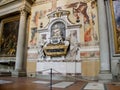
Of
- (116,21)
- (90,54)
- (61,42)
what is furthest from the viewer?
(61,42)

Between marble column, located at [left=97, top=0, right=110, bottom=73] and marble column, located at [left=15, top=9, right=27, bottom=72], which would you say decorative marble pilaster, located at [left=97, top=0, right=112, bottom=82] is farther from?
marble column, located at [left=15, top=9, right=27, bottom=72]

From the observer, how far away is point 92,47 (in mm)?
9141

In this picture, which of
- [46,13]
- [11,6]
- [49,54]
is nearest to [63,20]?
[46,13]

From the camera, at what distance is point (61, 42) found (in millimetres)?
10086

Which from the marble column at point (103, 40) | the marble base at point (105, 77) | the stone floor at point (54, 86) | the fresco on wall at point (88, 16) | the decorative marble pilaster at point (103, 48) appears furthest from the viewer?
the fresco on wall at point (88, 16)

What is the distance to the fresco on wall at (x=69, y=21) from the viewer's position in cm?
958

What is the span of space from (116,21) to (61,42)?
12.7ft

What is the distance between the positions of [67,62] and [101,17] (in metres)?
3.71

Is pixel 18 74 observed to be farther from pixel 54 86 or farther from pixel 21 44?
pixel 54 86

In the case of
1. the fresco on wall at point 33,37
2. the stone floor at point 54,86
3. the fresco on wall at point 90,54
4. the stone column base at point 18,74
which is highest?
the fresco on wall at point 33,37

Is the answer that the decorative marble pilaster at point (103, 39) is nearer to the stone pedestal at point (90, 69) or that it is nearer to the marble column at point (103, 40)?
the marble column at point (103, 40)

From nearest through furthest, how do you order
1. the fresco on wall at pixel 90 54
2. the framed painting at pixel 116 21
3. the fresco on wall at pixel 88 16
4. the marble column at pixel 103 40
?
1. the marble column at pixel 103 40
2. the framed painting at pixel 116 21
3. the fresco on wall at pixel 90 54
4. the fresco on wall at pixel 88 16

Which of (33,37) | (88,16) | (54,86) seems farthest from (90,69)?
(33,37)

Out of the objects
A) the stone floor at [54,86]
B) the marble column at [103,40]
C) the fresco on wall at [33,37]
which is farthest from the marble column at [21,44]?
the marble column at [103,40]
